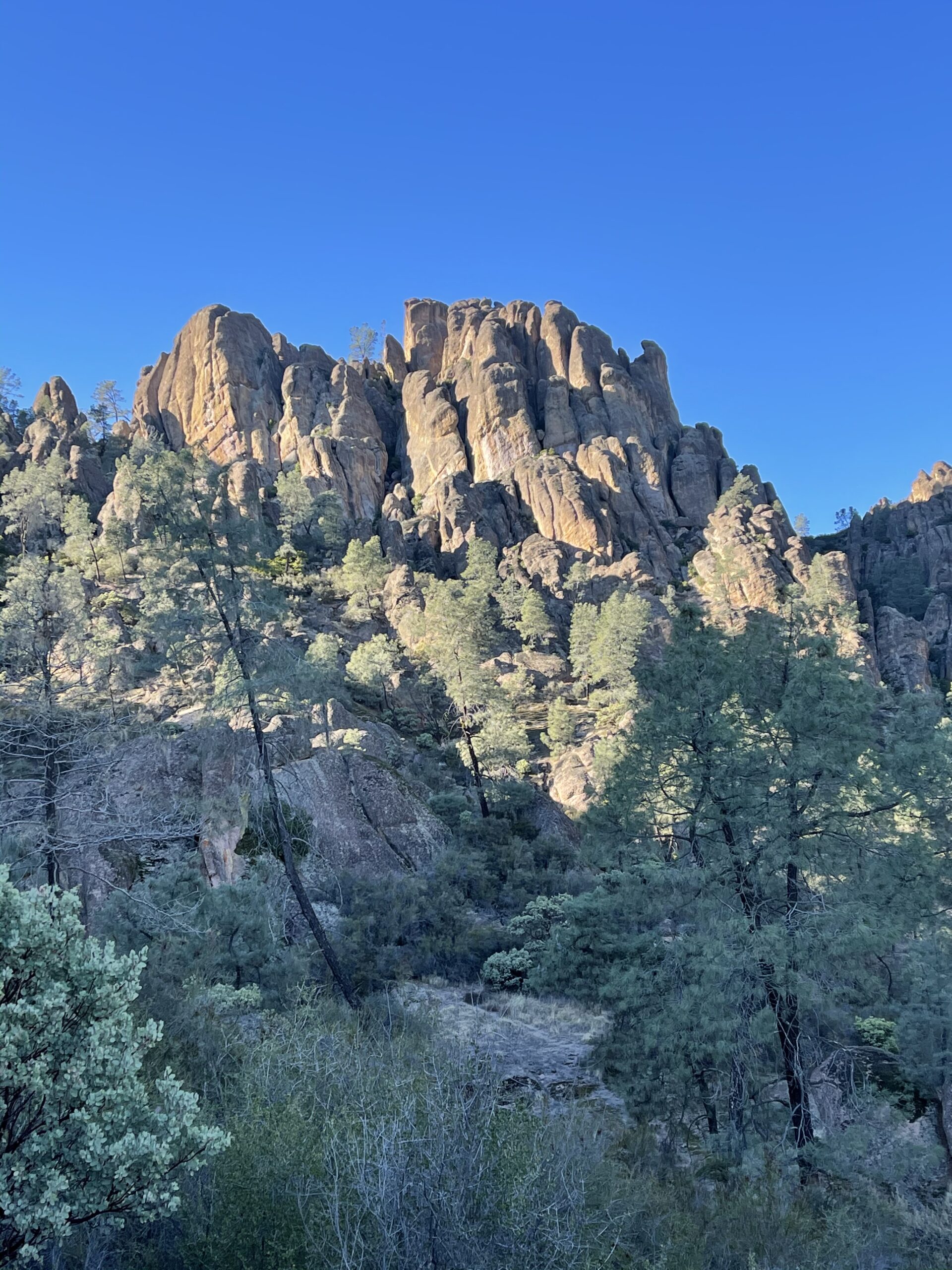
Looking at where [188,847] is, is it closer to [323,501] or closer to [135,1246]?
[135,1246]

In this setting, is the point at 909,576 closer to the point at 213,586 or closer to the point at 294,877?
the point at 294,877

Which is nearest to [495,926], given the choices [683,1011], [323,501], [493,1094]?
[683,1011]

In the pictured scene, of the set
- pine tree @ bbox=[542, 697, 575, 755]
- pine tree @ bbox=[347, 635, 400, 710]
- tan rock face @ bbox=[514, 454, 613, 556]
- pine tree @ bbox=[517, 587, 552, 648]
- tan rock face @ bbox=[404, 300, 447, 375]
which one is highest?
tan rock face @ bbox=[404, 300, 447, 375]

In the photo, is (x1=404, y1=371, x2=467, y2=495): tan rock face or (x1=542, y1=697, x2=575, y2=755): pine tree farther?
(x1=404, y1=371, x2=467, y2=495): tan rock face

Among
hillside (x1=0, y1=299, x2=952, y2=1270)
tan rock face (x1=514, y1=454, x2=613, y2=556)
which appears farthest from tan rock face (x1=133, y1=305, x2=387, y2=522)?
hillside (x1=0, y1=299, x2=952, y2=1270)

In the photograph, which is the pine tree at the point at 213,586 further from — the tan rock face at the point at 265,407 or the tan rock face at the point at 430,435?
the tan rock face at the point at 430,435

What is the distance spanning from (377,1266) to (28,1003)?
8.41 ft

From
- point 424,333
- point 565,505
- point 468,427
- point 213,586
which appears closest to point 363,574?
point 565,505

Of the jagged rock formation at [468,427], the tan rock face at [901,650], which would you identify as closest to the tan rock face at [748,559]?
the jagged rock formation at [468,427]

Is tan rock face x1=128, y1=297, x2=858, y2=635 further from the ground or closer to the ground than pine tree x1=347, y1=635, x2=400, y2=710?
further from the ground

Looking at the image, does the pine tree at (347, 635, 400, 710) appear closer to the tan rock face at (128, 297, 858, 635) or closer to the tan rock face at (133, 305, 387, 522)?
the tan rock face at (128, 297, 858, 635)

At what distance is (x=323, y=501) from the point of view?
2457 inches

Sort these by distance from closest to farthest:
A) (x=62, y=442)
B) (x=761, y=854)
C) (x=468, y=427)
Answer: (x=761, y=854), (x=62, y=442), (x=468, y=427)

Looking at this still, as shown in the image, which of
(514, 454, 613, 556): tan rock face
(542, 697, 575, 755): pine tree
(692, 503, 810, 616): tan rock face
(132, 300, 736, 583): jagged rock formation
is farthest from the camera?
(132, 300, 736, 583): jagged rock formation
